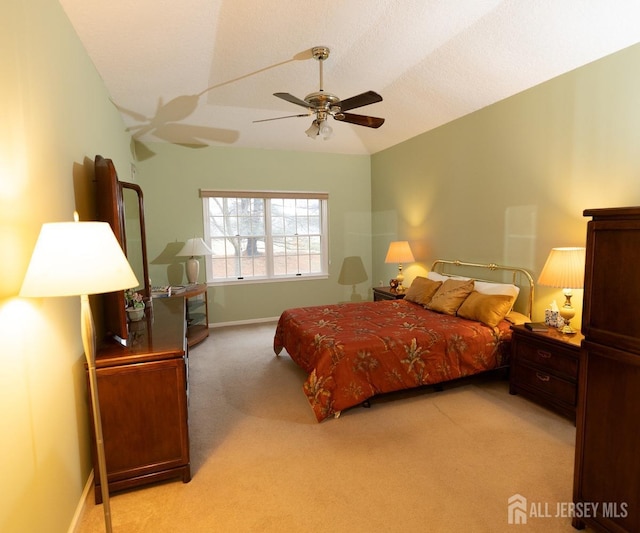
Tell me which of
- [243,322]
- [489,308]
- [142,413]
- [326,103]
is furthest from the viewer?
[243,322]

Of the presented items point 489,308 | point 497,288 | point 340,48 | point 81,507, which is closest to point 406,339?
point 489,308

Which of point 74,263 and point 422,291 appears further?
point 422,291

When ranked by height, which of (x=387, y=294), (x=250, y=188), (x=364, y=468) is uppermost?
(x=250, y=188)

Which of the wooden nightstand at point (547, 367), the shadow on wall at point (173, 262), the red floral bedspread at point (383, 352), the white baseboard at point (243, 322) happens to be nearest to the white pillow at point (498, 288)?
the red floral bedspread at point (383, 352)

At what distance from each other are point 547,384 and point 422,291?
170 centimetres

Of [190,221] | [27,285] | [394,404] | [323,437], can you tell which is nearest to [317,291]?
[190,221]

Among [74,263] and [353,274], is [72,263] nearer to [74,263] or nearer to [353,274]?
[74,263]

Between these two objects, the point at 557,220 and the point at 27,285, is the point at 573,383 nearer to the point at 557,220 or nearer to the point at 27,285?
the point at 557,220

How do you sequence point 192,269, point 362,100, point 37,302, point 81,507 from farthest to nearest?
point 192,269 < point 362,100 < point 81,507 < point 37,302

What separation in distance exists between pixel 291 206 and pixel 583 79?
4056 mm

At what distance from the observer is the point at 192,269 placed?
5.12 meters

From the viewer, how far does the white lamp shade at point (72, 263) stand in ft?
4.19

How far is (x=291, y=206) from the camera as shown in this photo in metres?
Answer: 6.04

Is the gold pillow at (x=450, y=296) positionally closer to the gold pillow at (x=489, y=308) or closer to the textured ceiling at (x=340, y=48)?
the gold pillow at (x=489, y=308)
